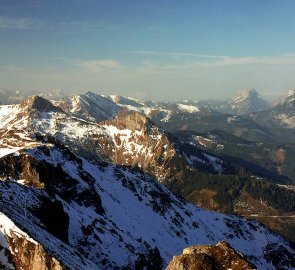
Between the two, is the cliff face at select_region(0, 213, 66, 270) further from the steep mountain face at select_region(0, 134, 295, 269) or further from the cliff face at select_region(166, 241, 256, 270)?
the cliff face at select_region(166, 241, 256, 270)

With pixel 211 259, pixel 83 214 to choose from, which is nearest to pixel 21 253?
pixel 211 259

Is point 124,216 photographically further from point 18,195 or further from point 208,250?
point 208,250

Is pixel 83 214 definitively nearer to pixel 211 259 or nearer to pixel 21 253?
pixel 21 253

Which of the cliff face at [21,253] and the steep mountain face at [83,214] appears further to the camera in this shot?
the steep mountain face at [83,214]

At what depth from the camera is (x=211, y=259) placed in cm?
4897

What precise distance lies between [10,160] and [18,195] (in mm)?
55171

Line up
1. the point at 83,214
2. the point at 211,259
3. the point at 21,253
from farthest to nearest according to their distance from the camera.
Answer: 1. the point at 83,214
2. the point at 21,253
3. the point at 211,259

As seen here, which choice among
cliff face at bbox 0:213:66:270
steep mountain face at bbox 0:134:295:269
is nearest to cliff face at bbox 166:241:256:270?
cliff face at bbox 0:213:66:270

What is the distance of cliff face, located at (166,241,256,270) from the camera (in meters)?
48.0

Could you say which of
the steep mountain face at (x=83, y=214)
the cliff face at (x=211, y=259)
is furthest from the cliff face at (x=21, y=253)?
the cliff face at (x=211, y=259)

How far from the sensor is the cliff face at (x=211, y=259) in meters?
48.0

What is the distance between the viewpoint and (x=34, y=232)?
2815 inches

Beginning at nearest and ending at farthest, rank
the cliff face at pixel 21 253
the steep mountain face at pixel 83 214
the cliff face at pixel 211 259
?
the cliff face at pixel 211 259, the cliff face at pixel 21 253, the steep mountain face at pixel 83 214

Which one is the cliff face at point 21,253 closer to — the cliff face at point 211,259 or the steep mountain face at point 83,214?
the steep mountain face at point 83,214
